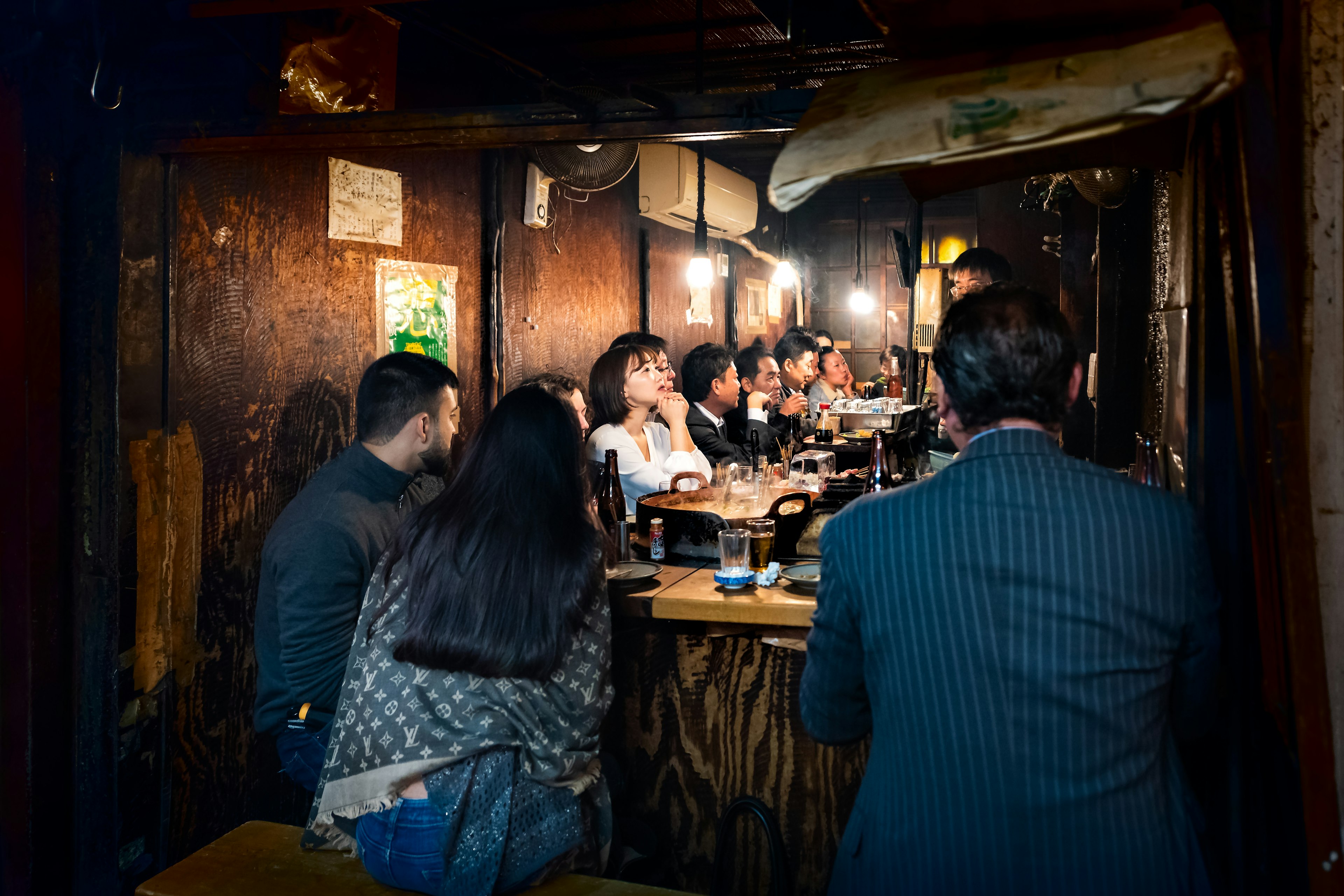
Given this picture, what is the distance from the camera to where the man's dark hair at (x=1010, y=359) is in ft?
5.01

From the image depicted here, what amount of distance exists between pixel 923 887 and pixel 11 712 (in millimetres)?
2593

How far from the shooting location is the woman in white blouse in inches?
185

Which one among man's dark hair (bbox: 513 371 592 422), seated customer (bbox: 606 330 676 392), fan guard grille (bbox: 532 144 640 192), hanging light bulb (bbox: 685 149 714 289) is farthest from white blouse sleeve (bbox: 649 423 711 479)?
fan guard grille (bbox: 532 144 640 192)

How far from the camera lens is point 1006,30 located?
153 centimetres

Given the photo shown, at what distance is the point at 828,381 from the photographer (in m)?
8.96

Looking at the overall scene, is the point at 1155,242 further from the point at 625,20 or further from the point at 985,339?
the point at 625,20

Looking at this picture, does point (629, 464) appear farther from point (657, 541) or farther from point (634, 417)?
point (657, 541)

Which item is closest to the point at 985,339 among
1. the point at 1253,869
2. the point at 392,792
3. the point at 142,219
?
the point at 1253,869

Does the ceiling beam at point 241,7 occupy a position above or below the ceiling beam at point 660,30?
below

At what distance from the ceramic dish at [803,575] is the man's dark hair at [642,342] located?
241cm

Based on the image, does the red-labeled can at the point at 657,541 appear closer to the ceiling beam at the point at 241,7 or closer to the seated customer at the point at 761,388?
the ceiling beam at the point at 241,7

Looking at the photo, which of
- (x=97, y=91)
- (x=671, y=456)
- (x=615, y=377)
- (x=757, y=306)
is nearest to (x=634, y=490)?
(x=671, y=456)

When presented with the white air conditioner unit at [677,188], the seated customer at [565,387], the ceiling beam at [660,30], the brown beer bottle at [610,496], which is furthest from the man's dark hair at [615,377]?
the white air conditioner unit at [677,188]

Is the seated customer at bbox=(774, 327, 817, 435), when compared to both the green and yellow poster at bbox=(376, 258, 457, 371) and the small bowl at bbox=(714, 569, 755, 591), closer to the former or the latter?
the green and yellow poster at bbox=(376, 258, 457, 371)
